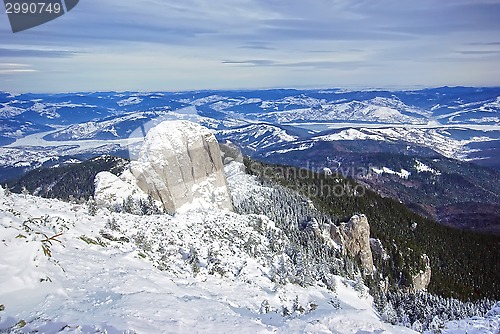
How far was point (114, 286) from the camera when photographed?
2605 centimetres

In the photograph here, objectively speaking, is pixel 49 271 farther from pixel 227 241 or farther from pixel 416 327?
pixel 416 327

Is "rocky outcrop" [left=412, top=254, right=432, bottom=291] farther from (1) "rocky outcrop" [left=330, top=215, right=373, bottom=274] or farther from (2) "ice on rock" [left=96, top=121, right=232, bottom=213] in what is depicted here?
(2) "ice on rock" [left=96, top=121, right=232, bottom=213]

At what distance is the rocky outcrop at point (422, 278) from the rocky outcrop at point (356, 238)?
59.4 ft

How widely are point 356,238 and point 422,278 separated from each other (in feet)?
96.9

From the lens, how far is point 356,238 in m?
96.2

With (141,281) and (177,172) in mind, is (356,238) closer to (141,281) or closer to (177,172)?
(177,172)

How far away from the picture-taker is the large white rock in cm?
7700

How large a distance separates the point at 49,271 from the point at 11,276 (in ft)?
8.73

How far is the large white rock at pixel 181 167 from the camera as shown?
253 feet

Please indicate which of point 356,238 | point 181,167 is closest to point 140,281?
point 181,167

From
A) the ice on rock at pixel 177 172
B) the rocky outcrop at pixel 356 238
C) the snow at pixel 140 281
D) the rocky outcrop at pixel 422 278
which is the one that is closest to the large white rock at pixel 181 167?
the ice on rock at pixel 177 172

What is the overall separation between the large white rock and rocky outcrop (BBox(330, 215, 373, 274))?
30.7 m

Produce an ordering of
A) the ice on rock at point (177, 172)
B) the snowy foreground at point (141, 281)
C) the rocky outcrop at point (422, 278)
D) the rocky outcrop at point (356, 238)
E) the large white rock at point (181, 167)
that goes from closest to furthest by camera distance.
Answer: the snowy foreground at point (141, 281), the ice on rock at point (177, 172), the large white rock at point (181, 167), the rocky outcrop at point (356, 238), the rocky outcrop at point (422, 278)

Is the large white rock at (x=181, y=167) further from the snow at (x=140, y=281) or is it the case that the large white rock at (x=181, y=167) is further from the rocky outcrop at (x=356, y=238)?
the rocky outcrop at (x=356, y=238)
